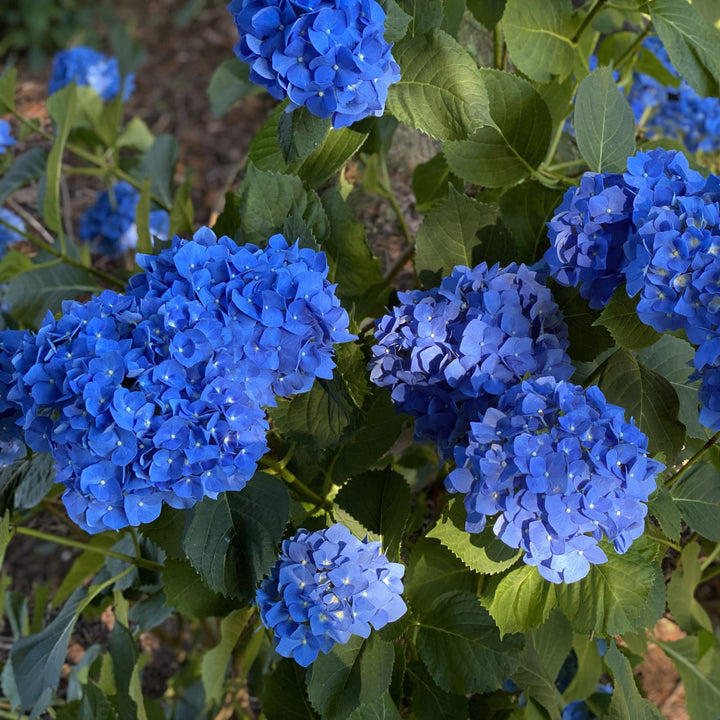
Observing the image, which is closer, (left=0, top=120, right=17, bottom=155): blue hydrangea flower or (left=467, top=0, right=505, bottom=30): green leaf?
(left=467, top=0, right=505, bottom=30): green leaf

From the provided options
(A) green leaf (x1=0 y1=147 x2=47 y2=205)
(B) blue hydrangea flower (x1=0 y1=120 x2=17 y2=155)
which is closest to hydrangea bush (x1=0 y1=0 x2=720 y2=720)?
(A) green leaf (x1=0 y1=147 x2=47 y2=205)

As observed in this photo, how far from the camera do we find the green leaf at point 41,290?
4.21 ft

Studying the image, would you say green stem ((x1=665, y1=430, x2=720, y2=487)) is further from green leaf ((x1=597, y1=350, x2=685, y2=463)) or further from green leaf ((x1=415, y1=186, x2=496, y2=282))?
green leaf ((x1=415, y1=186, x2=496, y2=282))

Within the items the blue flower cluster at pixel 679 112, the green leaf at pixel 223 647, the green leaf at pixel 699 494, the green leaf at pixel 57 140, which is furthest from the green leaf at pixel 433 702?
the blue flower cluster at pixel 679 112

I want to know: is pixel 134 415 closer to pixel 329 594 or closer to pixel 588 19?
pixel 329 594

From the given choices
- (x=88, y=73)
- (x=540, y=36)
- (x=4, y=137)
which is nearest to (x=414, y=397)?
(x=540, y=36)

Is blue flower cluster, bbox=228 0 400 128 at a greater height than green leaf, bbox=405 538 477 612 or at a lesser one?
greater

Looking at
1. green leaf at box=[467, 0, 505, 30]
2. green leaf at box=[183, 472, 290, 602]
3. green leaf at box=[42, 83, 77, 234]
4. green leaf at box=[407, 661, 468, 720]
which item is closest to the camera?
green leaf at box=[183, 472, 290, 602]

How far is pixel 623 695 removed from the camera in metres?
0.86

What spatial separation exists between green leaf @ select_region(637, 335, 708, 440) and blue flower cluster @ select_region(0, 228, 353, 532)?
0.37 m

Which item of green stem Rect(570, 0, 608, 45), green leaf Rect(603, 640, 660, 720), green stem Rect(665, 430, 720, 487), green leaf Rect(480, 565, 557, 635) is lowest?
green leaf Rect(603, 640, 660, 720)

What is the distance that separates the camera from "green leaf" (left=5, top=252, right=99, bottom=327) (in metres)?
1.28

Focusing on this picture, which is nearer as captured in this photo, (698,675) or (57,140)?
(698,675)

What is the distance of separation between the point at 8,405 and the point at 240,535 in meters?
0.25
